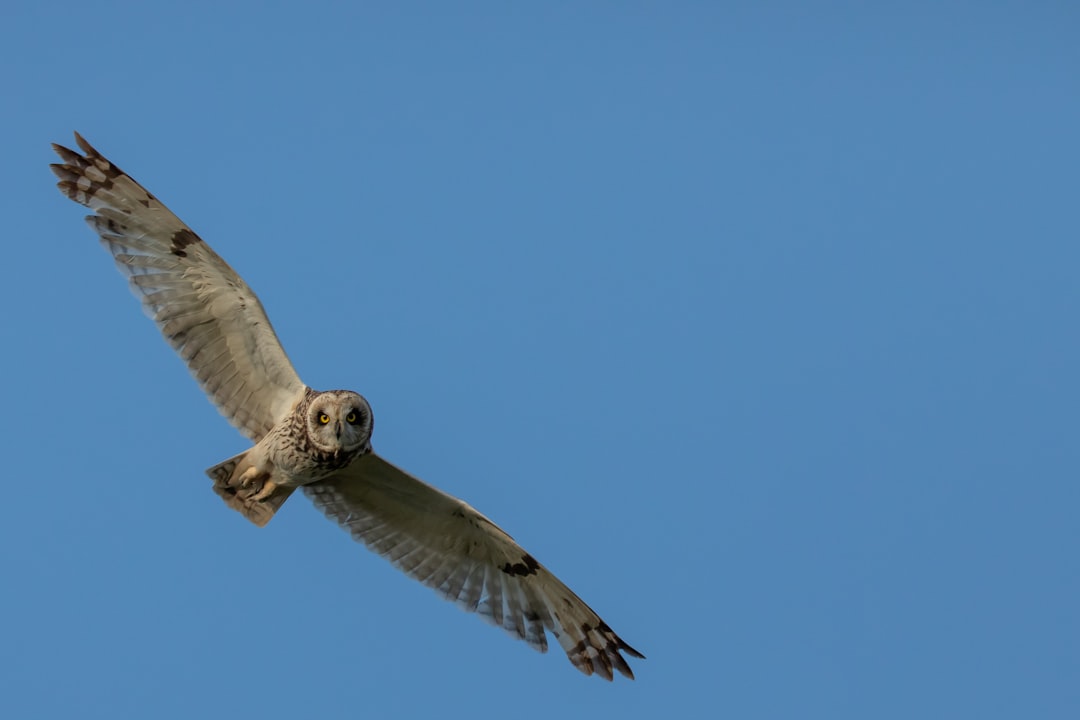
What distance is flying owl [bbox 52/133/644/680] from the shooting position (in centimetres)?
970

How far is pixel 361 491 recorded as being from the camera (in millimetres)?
10477

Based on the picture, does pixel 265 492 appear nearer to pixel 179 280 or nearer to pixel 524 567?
pixel 179 280

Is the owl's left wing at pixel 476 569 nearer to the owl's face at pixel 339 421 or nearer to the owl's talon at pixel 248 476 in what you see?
the owl's talon at pixel 248 476

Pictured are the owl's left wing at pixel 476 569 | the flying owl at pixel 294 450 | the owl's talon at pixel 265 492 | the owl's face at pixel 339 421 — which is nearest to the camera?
the owl's face at pixel 339 421

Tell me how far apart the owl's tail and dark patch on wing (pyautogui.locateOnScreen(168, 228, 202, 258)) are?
1349mm

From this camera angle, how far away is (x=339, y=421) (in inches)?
372

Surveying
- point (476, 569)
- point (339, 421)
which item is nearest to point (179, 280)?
point (339, 421)

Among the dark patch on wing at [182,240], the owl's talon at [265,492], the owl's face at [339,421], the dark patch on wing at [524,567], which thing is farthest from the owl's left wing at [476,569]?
the dark patch on wing at [182,240]

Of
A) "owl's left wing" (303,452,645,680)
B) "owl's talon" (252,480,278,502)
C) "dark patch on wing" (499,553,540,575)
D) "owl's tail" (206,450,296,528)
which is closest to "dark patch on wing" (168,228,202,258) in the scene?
"owl's tail" (206,450,296,528)

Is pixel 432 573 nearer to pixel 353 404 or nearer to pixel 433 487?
pixel 433 487

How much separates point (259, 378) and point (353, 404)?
93 centimetres

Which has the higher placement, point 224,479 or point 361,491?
point 361,491

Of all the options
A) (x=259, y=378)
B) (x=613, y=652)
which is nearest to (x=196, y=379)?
(x=259, y=378)

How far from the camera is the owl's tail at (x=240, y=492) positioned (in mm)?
9758
